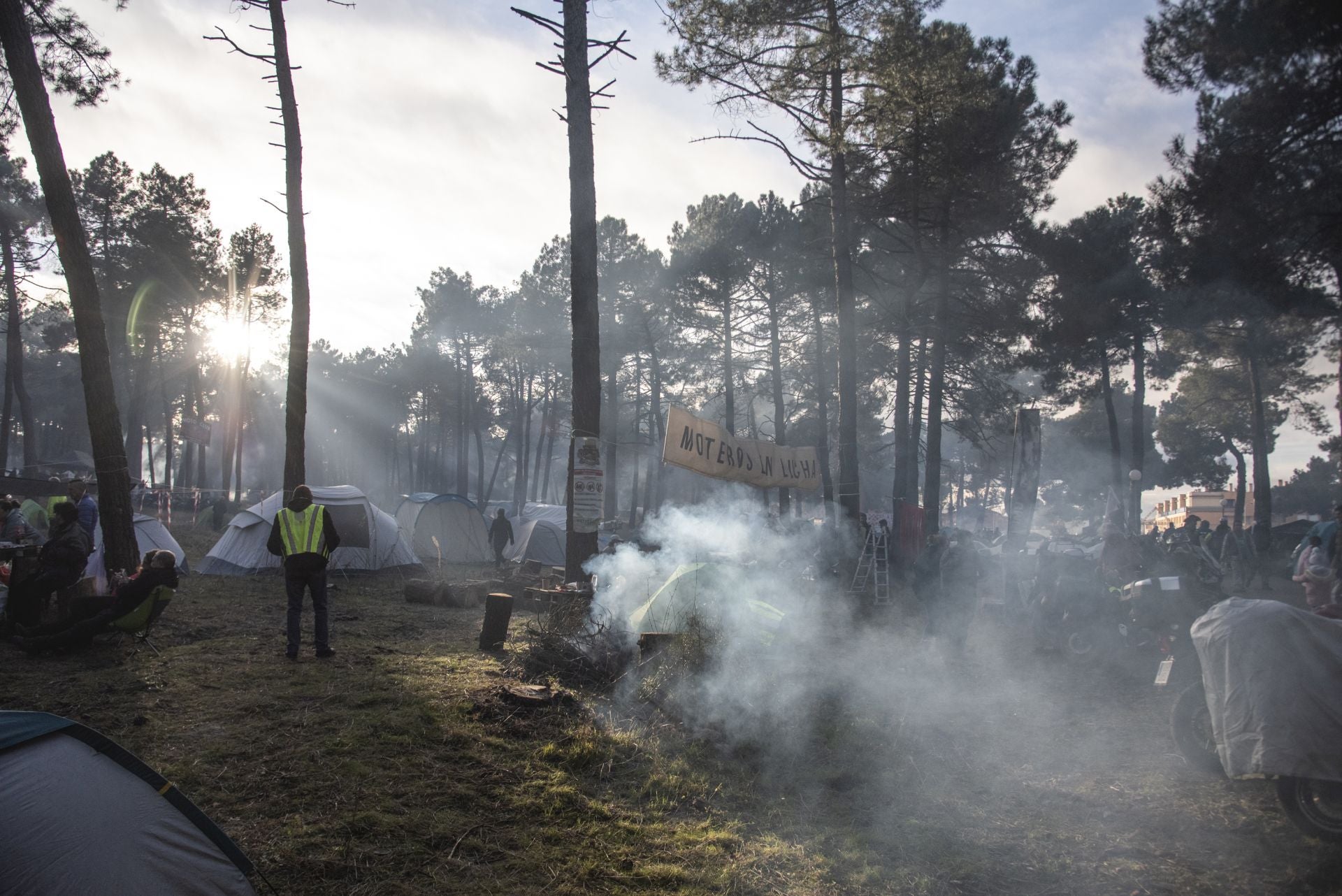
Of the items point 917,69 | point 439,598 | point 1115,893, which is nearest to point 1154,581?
point 1115,893

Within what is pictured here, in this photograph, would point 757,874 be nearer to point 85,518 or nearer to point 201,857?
point 201,857

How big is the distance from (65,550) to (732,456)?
937 cm

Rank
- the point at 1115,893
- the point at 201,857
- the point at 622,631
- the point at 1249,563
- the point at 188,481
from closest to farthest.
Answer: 1. the point at 201,857
2. the point at 1115,893
3. the point at 622,631
4. the point at 1249,563
5. the point at 188,481

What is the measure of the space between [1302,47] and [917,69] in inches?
212

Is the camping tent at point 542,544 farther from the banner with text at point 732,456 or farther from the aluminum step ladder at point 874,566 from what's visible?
the aluminum step ladder at point 874,566

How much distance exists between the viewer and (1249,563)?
62.2 ft

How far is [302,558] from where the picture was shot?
7.60 metres

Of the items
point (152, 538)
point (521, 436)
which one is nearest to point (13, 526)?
point (152, 538)

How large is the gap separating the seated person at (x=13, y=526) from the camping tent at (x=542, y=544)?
11.9m

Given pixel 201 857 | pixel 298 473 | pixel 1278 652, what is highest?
pixel 298 473

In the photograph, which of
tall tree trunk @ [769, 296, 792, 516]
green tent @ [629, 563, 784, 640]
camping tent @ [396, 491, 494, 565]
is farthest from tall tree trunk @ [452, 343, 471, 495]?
green tent @ [629, 563, 784, 640]

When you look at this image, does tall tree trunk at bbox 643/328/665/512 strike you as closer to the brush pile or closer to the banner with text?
the banner with text

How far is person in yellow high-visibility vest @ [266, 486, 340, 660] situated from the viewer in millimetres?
7551

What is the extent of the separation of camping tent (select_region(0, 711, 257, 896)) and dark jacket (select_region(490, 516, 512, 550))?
15.9 meters
